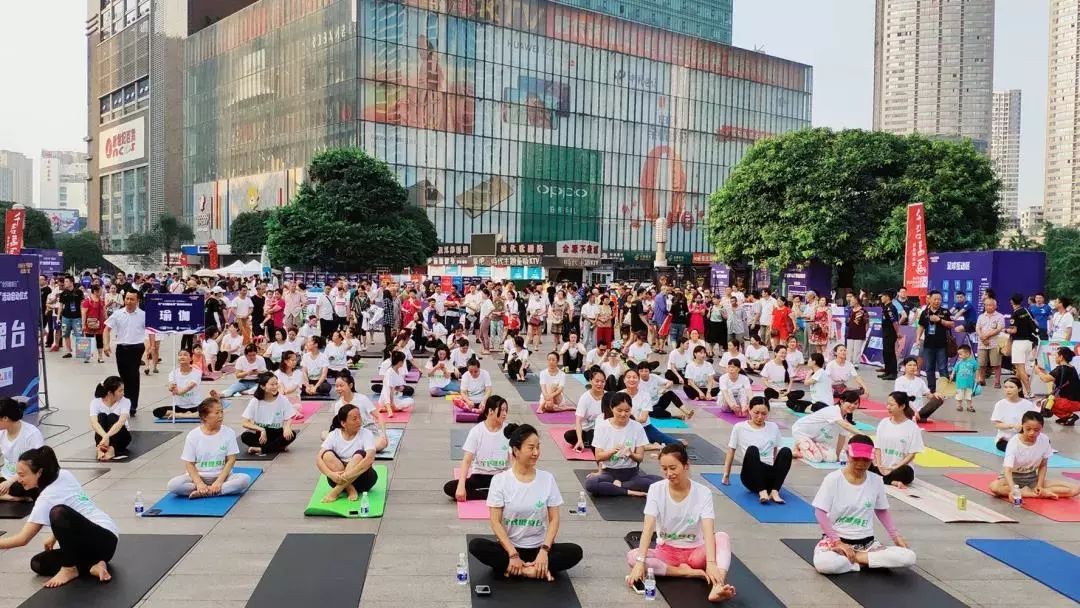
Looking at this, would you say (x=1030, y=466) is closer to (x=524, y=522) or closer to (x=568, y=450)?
(x=568, y=450)

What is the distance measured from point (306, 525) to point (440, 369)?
8703 millimetres

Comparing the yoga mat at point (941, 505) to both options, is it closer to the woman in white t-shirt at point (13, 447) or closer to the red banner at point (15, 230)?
the woman in white t-shirt at point (13, 447)

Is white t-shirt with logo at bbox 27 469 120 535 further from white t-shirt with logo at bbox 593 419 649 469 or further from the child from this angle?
the child

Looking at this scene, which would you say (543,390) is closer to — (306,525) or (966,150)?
(306,525)

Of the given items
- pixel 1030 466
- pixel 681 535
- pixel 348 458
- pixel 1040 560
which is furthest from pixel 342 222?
pixel 1040 560

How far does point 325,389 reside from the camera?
16.3m

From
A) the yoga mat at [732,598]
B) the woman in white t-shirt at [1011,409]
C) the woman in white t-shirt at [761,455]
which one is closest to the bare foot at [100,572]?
the yoga mat at [732,598]

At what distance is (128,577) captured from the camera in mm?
6574

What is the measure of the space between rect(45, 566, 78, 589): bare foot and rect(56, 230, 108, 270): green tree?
88023mm

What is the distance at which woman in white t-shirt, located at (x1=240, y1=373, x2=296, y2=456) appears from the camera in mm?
11062

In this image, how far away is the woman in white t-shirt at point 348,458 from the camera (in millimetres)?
8750

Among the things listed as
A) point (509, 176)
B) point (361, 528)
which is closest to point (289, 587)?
point (361, 528)

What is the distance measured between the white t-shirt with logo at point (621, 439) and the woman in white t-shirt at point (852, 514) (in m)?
2.56

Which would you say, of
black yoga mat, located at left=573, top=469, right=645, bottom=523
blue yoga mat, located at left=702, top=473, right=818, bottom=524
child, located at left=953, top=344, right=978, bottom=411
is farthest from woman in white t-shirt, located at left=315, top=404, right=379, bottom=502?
child, located at left=953, top=344, right=978, bottom=411
